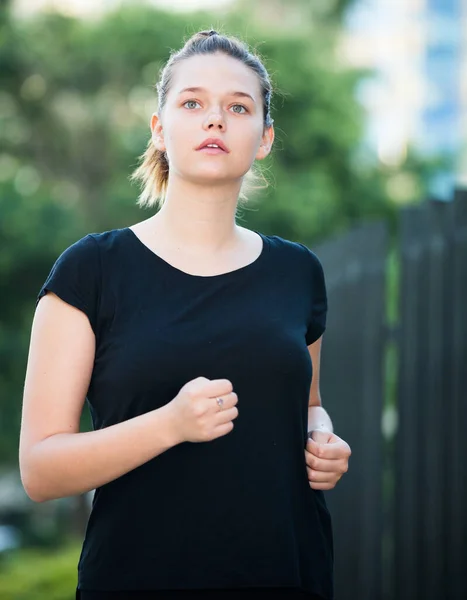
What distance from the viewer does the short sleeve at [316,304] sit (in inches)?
97.0

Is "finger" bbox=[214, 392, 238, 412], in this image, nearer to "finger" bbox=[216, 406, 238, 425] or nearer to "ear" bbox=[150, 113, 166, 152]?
"finger" bbox=[216, 406, 238, 425]

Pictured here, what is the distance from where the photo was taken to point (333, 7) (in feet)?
63.0

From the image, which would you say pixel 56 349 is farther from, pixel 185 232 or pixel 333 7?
pixel 333 7

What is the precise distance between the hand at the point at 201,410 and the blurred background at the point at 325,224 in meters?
1.22

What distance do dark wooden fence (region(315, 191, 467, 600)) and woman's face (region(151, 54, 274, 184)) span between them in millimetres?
1935

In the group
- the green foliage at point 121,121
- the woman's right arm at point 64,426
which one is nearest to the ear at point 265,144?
the woman's right arm at point 64,426

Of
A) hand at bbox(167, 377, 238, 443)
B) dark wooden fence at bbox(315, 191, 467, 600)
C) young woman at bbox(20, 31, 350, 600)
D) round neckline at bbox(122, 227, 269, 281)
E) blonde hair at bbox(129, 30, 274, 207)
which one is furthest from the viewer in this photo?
dark wooden fence at bbox(315, 191, 467, 600)

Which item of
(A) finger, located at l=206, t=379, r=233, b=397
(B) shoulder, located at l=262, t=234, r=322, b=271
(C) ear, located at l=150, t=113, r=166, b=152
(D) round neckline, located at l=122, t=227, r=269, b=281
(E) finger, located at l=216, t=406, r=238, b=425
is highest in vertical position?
(C) ear, located at l=150, t=113, r=166, b=152

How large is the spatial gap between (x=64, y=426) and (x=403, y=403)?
2443 mm

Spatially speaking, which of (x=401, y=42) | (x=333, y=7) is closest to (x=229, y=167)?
(x=333, y=7)

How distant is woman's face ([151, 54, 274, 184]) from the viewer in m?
2.26

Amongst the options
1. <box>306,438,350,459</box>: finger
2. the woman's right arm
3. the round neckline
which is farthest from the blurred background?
the woman's right arm

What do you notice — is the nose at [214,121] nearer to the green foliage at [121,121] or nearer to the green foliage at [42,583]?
the green foliage at [42,583]

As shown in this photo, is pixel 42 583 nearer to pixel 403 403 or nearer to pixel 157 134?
pixel 403 403
